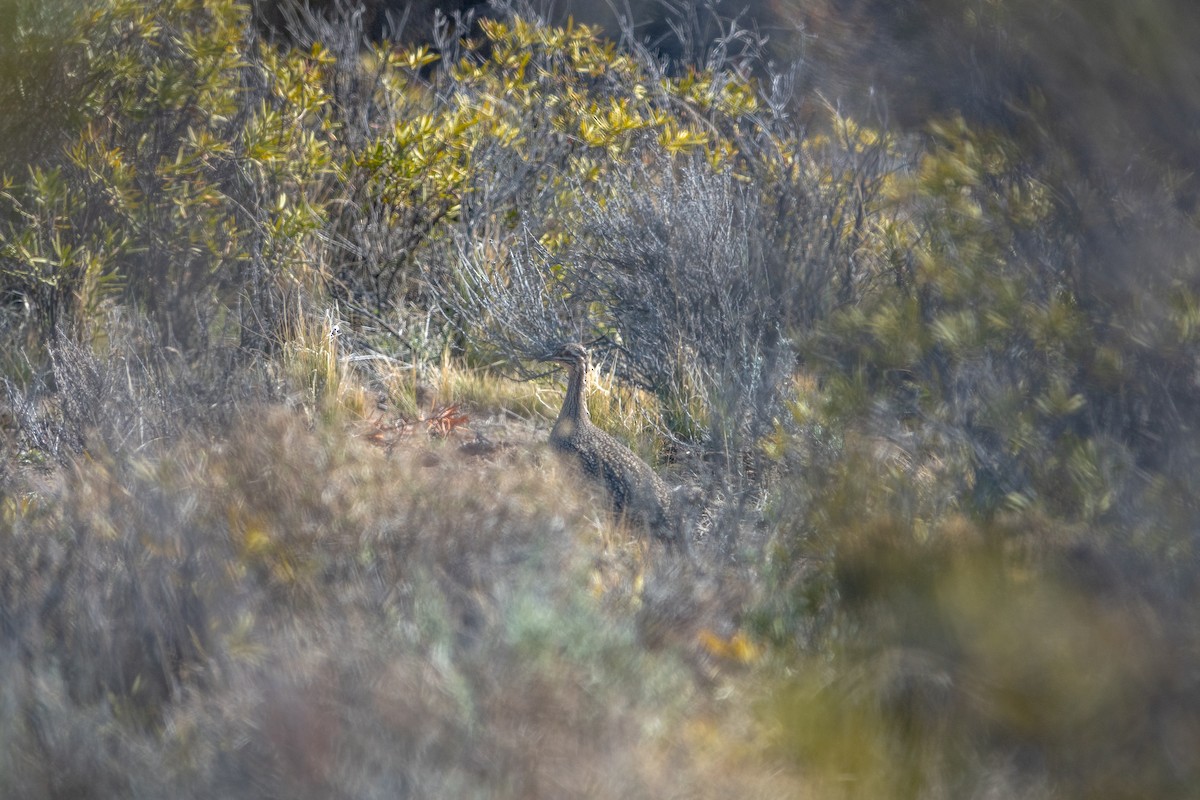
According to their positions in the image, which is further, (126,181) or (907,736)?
(126,181)

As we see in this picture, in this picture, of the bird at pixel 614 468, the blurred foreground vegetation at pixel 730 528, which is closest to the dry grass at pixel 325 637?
the blurred foreground vegetation at pixel 730 528

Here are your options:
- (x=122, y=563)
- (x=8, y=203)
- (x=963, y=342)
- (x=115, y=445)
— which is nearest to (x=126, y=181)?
(x=8, y=203)

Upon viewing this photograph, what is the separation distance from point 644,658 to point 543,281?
397 centimetres

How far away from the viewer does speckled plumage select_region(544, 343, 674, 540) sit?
4.45m

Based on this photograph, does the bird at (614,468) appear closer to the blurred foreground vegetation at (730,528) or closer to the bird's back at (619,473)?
the bird's back at (619,473)

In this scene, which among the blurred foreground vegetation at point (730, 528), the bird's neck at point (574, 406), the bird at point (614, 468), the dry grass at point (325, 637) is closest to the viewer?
the dry grass at point (325, 637)

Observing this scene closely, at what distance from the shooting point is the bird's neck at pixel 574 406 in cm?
507

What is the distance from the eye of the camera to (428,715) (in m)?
2.32

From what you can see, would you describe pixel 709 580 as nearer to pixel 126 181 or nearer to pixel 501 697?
pixel 501 697

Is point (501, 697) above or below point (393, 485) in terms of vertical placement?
above

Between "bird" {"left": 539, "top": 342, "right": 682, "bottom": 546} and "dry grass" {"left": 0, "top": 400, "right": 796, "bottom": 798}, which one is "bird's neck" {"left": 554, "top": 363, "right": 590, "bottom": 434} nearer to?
"bird" {"left": 539, "top": 342, "right": 682, "bottom": 546}

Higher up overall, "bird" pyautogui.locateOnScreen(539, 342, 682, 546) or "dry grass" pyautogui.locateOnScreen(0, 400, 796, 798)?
"dry grass" pyautogui.locateOnScreen(0, 400, 796, 798)

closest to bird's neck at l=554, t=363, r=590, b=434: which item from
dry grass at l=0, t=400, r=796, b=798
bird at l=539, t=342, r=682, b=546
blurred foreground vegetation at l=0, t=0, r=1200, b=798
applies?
bird at l=539, t=342, r=682, b=546

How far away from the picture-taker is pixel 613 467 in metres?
4.68
